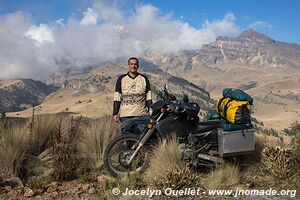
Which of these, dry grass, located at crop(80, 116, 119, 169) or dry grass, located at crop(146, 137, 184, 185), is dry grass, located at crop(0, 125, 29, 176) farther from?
dry grass, located at crop(146, 137, 184, 185)

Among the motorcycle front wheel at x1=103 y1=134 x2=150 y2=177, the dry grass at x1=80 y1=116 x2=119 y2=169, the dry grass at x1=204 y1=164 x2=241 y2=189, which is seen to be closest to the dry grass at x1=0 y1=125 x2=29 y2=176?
the dry grass at x1=80 y1=116 x2=119 y2=169

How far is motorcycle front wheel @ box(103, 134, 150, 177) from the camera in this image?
21.3 ft

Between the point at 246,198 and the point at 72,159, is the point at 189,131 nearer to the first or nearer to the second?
the point at 246,198

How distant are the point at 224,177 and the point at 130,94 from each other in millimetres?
2597

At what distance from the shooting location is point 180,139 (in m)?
6.66

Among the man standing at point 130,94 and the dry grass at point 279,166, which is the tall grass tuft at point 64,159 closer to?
the man standing at point 130,94

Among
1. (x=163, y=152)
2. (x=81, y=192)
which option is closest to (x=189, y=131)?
(x=163, y=152)

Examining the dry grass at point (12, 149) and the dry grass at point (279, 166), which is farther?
the dry grass at point (12, 149)

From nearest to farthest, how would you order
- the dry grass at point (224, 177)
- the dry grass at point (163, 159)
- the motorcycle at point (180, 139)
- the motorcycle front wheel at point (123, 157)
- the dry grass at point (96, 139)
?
the dry grass at point (224, 177), the dry grass at point (163, 159), the motorcycle at point (180, 139), the motorcycle front wheel at point (123, 157), the dry grass at point (96, 139)

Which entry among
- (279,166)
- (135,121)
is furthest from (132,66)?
(279,166)

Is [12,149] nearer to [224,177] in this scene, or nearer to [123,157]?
[123,157]

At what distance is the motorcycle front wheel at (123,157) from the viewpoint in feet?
21.3

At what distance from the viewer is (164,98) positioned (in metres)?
6.86

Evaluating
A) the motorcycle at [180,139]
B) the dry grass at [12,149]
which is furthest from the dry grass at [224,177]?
the dry grass at [12,149]
